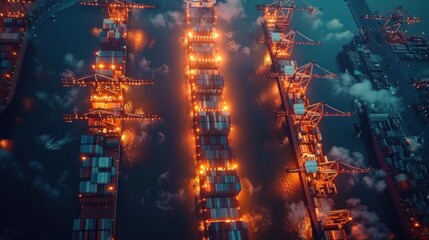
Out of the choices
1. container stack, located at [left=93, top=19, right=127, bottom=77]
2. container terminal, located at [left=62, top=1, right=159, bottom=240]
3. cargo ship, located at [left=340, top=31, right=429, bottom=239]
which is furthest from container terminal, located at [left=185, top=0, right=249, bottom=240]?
cargo ship, located at [left=340, top=31, right=429, bottom=239]

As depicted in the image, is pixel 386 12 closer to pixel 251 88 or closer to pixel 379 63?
pixel 379 63

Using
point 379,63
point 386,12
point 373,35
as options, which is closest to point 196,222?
point 379,63

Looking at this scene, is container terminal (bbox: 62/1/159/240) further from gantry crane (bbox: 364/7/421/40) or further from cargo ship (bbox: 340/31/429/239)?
Result: gantry crane (bbox: 364/7/421/40)

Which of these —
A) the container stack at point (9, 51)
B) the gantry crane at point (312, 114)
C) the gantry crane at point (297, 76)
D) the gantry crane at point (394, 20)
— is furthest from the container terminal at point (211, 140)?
the gantry crane at point (394, 20)

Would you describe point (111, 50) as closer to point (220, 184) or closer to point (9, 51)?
point (9, 51)

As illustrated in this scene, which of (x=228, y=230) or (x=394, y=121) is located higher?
(x=394, y=121)

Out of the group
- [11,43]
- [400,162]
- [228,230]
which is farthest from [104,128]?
[400,162]

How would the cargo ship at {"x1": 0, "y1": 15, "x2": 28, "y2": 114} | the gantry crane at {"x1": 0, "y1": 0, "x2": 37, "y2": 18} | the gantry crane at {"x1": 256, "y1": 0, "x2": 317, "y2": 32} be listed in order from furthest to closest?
1. the gantry crane at {"x1": 256, "y1": 0, "x2": 317, "y2": 32}
2. the gantry crane at {"x1": 0, "y1": 0, "x2": 37, "y2": 18}
3. the cargo ship at {"x1": 0, "y1": 15, "x2": 28, "y2": 114}
